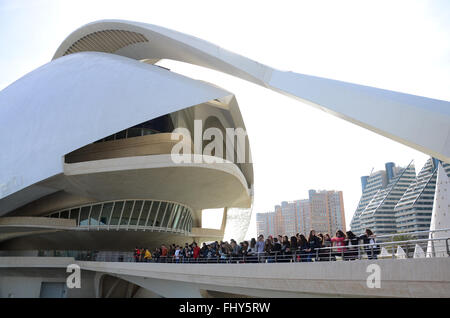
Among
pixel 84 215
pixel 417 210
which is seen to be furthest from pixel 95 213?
pixel 417 210

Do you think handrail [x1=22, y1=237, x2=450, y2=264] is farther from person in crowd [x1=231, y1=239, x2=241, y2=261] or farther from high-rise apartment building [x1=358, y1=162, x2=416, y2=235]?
high-rise apartment building [x1=358, y1=162, x2=416, y2=235]

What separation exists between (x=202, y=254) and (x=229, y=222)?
18441 mm

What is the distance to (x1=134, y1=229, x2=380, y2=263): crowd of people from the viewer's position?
726cm

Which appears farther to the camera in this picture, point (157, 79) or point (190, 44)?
point (157, 79)

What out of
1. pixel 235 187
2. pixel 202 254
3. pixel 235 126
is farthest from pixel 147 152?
pixel 202 254

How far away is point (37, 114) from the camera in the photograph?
2145 centimetres

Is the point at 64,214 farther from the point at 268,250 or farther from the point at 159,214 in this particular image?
the point at 268,250

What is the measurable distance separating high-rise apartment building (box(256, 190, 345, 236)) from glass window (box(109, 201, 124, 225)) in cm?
5395

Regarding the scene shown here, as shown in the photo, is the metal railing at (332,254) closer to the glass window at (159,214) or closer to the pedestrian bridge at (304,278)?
the pedestrian bridge at (304,278)

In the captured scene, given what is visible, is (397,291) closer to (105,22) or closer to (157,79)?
(157,79)

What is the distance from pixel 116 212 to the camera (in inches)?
875

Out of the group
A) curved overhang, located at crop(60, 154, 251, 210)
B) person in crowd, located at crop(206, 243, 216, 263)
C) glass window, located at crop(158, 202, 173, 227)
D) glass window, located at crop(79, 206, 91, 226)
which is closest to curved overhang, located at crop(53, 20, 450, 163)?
curved overhang, located at crop(60, 154, 251, 210)

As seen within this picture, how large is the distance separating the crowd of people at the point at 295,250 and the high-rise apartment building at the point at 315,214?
62200 mm

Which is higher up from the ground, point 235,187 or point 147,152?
point 147,152
